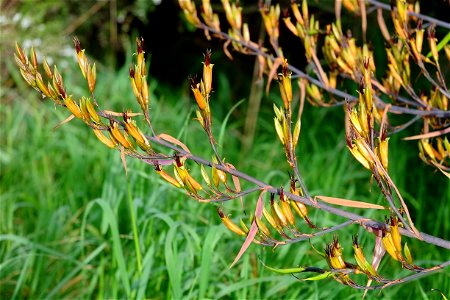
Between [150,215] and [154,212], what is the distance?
5cm

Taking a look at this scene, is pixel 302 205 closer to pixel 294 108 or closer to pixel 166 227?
pixel 166 227

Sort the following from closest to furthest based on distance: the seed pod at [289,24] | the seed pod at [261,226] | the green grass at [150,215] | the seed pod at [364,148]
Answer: the seed pod at [364,148], the seed pod at [261,226], the seed pod at [289,24], the green grass at [150,215]

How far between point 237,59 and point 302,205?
3.57 meters

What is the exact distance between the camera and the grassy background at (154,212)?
6.84 ft

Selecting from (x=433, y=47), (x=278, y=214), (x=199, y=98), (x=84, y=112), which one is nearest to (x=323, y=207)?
(x=278, y=214)

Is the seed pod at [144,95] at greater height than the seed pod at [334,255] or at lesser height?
greater

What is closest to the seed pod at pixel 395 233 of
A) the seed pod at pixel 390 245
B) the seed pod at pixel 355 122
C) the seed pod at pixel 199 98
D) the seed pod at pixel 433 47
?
the seed pod at pixel 390 245

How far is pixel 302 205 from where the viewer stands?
1.25 meters

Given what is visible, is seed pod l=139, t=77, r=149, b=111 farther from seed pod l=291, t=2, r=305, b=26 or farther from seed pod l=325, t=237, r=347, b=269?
seed pod l=291, t=2, r=305, b=26

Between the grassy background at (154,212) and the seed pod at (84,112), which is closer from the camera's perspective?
the seed pod at (84,112)

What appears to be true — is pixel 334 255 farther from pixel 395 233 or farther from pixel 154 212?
pixel 154 212

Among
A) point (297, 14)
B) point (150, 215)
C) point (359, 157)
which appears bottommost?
point (150, 215)

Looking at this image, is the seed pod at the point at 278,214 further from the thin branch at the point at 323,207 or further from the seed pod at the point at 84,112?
the seed pod at the point at 84,112

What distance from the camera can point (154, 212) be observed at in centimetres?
230
